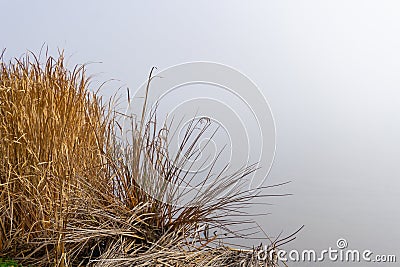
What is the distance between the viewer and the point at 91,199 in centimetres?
266

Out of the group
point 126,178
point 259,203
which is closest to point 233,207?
point 259,203

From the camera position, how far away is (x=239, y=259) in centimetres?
264

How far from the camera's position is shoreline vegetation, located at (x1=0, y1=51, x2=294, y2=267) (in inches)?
101

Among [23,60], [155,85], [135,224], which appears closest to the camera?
[135,224]

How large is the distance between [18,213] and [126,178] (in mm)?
627

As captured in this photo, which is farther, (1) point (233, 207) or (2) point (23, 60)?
(2) point (23, 60)

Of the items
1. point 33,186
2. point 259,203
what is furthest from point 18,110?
point 259,203

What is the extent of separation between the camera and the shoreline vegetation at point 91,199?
8.44 ft

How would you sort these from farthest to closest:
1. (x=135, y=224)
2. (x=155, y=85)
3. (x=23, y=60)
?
(x=23, y=60) → (x=155, y=85) → (x=135, y=224)

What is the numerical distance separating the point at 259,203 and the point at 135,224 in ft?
2.06

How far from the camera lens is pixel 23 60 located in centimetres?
343

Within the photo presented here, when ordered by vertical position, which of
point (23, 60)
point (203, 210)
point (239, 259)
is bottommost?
point (239, 259)

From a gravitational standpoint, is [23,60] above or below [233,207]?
above

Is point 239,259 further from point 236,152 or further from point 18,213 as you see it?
point 18,213
